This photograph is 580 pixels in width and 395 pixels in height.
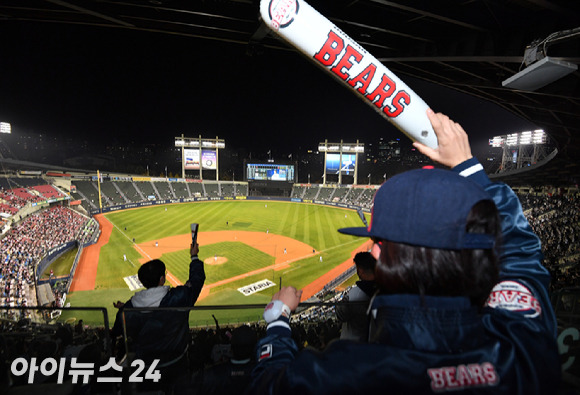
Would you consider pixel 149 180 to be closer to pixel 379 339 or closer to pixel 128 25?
pixel 128 25

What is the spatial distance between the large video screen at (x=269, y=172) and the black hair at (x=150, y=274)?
57.2 metres

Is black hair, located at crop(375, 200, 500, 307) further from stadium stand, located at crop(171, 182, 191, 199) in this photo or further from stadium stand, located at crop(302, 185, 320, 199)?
stadium stand, located at crop(302, 185, 320, 199)

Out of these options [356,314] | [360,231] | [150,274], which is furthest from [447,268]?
[150,274]

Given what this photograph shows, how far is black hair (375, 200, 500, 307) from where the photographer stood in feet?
3.54

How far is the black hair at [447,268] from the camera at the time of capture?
1.08m

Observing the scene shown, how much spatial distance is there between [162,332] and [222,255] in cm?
2052

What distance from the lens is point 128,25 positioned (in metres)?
8.84

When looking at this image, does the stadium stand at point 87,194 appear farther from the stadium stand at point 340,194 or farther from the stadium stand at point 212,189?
the stadium stand at point 340,194

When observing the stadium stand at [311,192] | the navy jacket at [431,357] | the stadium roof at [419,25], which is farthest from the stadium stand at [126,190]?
the navy jacket at [431,357]

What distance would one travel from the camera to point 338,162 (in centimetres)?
6281

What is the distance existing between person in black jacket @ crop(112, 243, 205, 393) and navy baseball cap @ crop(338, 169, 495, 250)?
2.72 metres

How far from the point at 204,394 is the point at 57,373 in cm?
163

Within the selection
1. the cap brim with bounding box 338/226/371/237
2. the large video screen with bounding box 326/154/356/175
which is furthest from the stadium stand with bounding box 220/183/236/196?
the cap brim with bounding box 338/226/371/237

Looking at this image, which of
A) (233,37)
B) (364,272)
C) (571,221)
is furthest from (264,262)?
(571,221)
